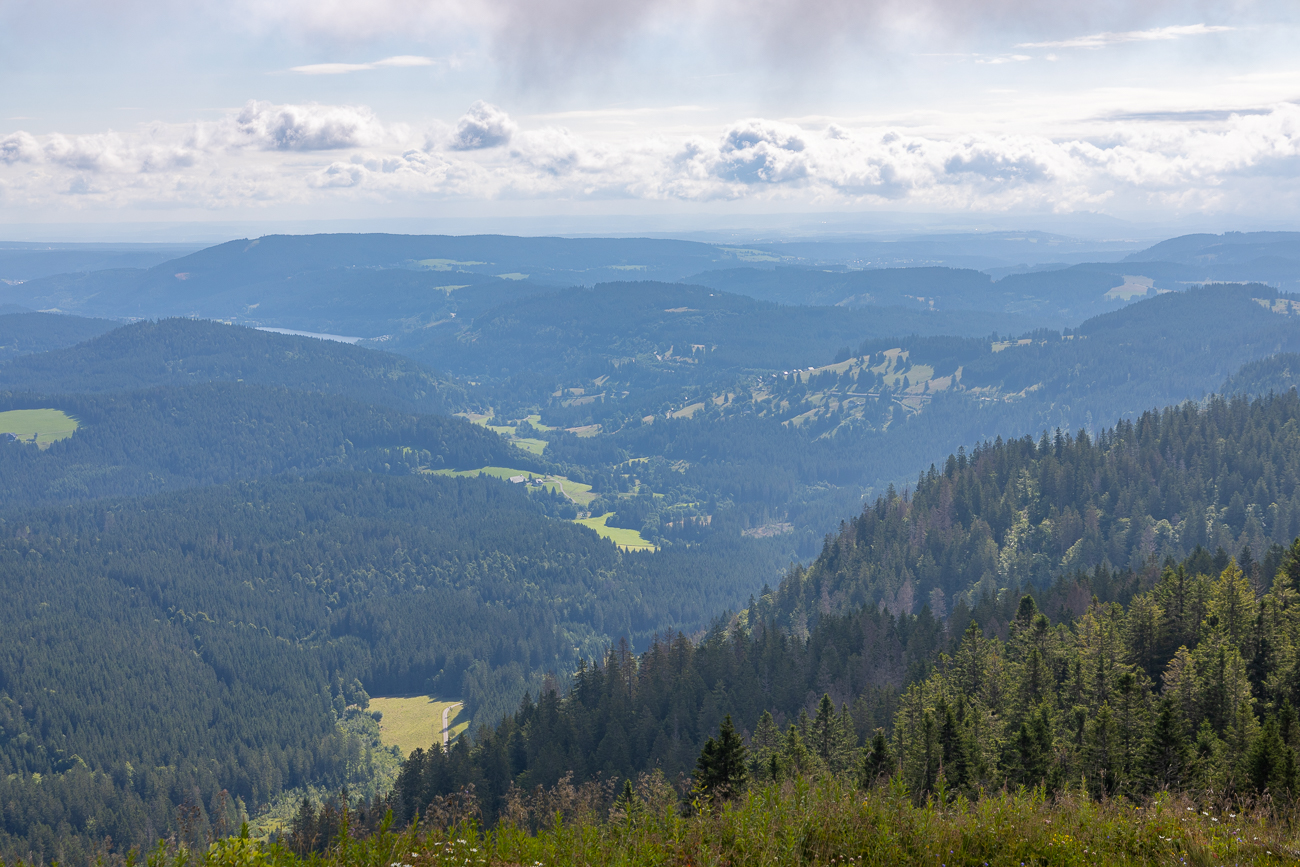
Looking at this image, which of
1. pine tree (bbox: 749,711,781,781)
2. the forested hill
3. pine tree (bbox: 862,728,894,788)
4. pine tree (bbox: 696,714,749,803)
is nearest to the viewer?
pine tree (bbox: 696,714,749,803)

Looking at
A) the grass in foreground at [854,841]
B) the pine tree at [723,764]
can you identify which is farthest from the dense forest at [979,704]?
the grass in foreground at [854,841]

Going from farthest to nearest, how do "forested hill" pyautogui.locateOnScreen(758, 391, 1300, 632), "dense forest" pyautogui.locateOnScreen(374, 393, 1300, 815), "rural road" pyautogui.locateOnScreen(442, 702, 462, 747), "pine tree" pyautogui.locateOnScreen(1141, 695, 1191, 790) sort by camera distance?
"rural road" pyautogui.locateOnScreen(442, 702, 462, 747), "forested hill" pyautogui.locateOnScreen(758, 391, 1300, 632), "dense forest" pyautogui.locateOnScreen(374, 393, 1300, 815), "pine tree" pyautogui.locateOnScreen(1141, 695, 1191, 790)

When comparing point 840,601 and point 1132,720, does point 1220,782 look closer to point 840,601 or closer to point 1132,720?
point 1132,720

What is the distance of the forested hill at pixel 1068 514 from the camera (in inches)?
6009

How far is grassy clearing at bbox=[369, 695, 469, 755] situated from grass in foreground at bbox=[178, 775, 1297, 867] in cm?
14919

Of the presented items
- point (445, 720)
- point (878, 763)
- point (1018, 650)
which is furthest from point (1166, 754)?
point (445, 720)

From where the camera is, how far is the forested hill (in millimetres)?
152625

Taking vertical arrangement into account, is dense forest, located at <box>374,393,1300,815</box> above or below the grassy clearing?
above

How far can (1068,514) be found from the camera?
159m

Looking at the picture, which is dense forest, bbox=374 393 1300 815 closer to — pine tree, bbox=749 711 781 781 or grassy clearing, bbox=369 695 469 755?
pine tree, bbox=749 711 781 781

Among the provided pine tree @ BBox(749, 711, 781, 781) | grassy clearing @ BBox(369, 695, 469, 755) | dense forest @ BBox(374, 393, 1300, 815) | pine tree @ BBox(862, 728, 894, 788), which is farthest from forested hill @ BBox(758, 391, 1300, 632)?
pine tree @ BBox(862, 728, 894, 788)

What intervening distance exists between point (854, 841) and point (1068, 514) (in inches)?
5780

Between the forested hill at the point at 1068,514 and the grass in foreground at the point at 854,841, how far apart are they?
121957 mm

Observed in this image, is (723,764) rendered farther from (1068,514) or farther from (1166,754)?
(1068,514)
